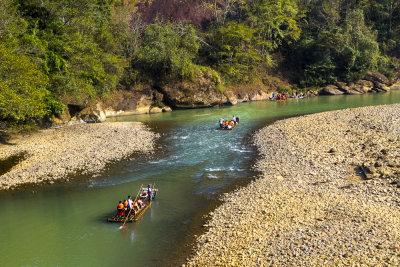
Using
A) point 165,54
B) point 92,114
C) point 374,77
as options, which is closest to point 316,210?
point 92,114

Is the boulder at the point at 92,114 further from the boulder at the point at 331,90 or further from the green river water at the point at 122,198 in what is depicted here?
the boulder at the point at 331,90

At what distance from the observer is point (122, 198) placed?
64.7 ft

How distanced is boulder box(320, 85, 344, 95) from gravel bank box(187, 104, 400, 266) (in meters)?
41.9

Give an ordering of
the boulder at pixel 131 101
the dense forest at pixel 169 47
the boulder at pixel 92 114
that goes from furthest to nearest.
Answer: the boulder at pixel 131 101 < the boulder at pixel 92 114 < the dense forest at pixel 169 47

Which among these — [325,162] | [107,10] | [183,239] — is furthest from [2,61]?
[107,10]

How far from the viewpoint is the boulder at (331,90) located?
6688cm

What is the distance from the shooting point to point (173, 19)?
69125 millimetres

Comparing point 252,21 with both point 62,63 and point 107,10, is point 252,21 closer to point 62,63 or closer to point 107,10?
point 107,10

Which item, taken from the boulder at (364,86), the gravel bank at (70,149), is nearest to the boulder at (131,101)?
the gravel bank at (70,149)

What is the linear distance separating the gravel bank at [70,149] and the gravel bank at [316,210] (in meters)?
12.9

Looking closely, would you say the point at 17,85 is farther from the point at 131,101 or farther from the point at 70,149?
the point at 131,101

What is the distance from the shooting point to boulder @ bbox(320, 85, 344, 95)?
66.9 meters

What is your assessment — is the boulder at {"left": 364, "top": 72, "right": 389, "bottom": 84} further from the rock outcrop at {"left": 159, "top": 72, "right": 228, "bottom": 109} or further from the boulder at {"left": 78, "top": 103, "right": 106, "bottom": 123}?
the boulder at {"left": 78, "top": 103, "right": 106, "bottom": 123}

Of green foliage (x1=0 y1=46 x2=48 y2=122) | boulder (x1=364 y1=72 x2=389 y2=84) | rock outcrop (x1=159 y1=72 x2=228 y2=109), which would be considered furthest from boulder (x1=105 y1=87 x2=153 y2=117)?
boulder (x1=364 y1=72 x2=389 y2=84)
